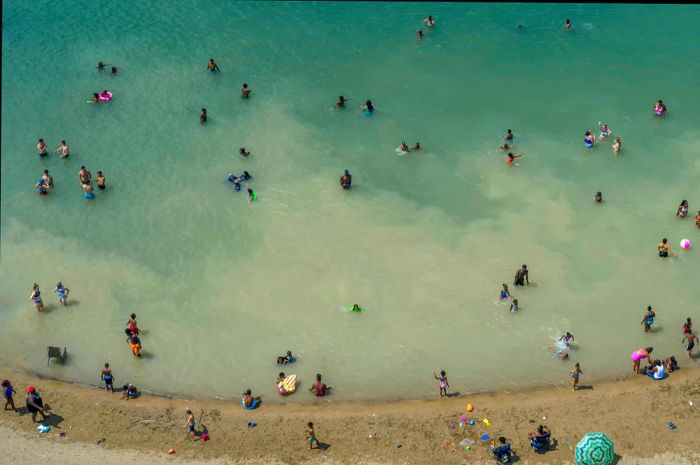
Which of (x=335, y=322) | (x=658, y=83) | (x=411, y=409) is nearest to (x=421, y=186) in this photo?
(x=335, y=322)

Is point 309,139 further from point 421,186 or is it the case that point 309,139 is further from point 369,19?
point 369,19

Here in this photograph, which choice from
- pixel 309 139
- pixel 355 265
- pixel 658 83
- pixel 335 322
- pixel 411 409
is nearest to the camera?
pixel 411 409

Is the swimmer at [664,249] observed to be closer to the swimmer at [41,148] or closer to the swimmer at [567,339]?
the swimmer at [567,339]

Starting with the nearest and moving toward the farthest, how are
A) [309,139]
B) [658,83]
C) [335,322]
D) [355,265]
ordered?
1. [335,322]
2. [355,265]
3. [309,139]
4. [658,83]

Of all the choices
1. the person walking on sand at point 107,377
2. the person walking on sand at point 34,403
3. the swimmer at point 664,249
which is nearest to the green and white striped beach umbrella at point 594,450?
the swimmer at point 664,249

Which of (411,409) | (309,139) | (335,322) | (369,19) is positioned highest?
A: (369,19)

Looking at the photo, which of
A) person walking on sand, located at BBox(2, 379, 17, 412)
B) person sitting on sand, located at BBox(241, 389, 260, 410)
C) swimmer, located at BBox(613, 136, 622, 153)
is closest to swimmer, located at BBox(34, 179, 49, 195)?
person walking on sand, located at BBox(2, 379, 17, 412)

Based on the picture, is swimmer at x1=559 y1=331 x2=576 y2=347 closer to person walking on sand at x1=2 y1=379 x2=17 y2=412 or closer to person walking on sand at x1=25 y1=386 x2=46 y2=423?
person walking on sand at x1=25 y1=386 x2=46 y2=423
